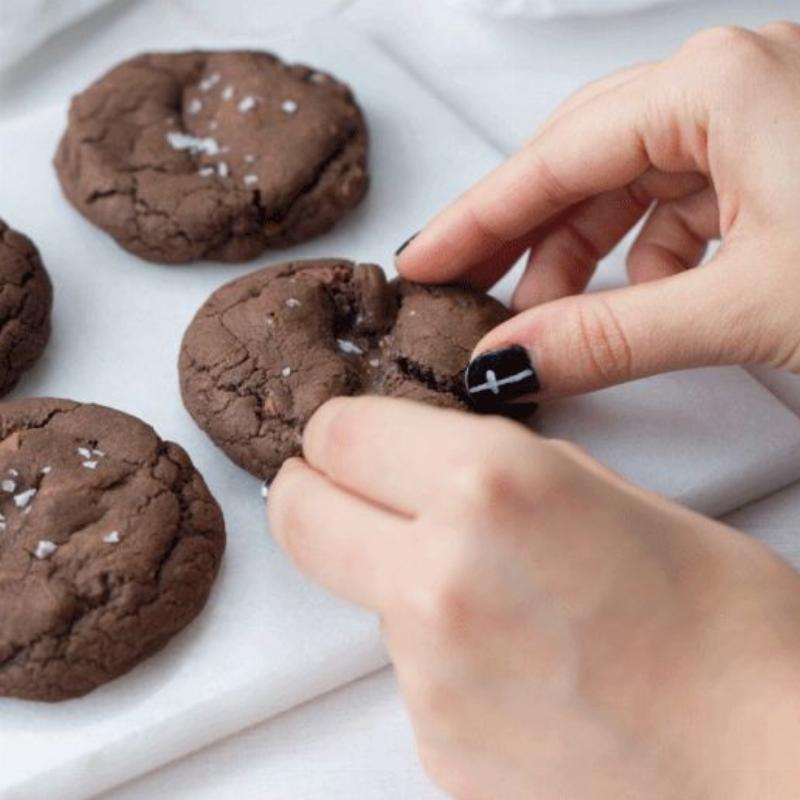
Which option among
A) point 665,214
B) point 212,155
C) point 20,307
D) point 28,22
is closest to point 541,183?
point 665,214

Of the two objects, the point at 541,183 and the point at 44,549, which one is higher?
the point at 541,183

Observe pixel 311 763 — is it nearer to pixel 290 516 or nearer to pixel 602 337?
pixel 290 516

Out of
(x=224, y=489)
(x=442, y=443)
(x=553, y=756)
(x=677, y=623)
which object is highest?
(x=442, y=443)

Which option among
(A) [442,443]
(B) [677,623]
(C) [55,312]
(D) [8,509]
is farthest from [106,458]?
(B) [677,623]

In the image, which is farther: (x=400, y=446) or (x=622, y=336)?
(x=622, y=336)

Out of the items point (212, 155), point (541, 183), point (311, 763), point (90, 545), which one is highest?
point (541, 183)

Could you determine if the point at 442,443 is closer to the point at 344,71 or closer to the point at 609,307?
the point at 609,307

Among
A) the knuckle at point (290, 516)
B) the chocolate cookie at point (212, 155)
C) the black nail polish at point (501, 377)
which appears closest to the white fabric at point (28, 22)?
the chocolate cookie at point (212, 155)

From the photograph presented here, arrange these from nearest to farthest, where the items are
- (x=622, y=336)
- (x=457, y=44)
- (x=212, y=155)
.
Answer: (x=622, y=336), (x=212, y=155), (x=457, y=44)
